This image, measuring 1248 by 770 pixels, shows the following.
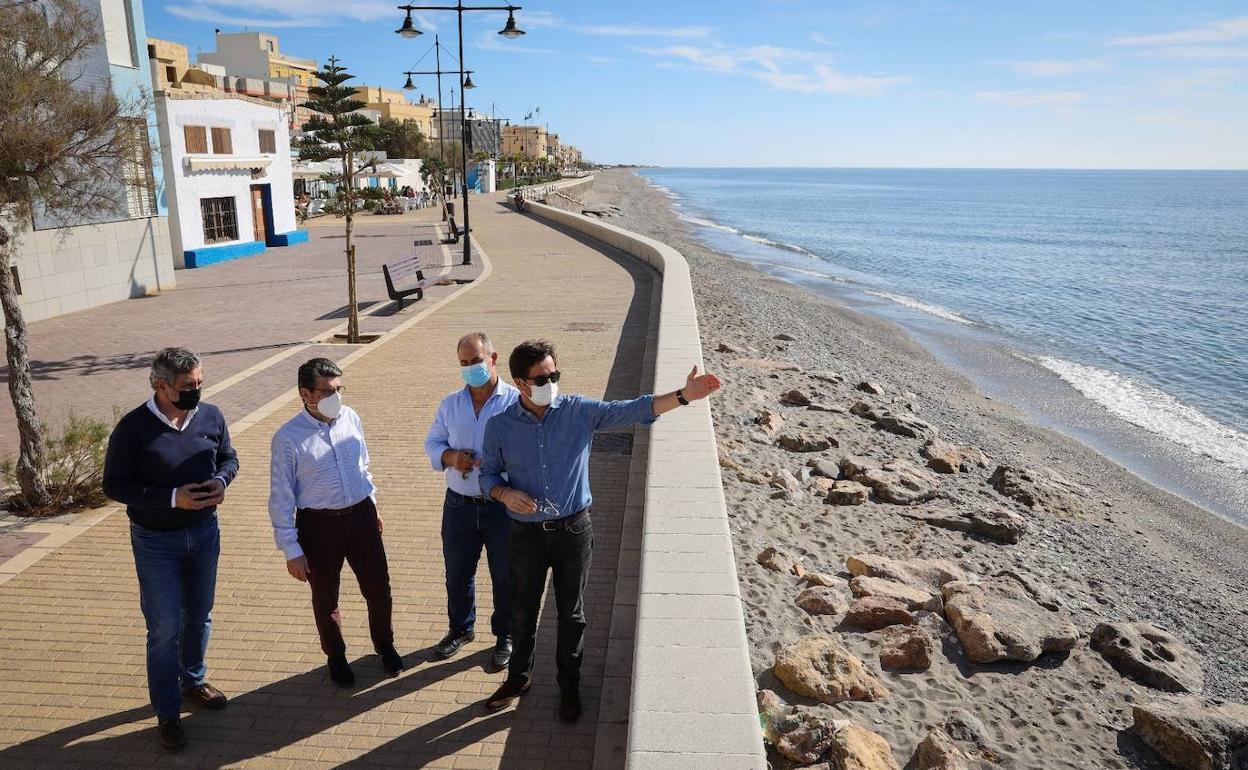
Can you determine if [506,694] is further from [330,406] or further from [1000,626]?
[1000,626]

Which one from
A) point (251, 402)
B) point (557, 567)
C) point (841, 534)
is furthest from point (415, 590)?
point (251, 402)

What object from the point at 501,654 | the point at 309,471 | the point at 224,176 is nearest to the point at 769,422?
the point at 501,654

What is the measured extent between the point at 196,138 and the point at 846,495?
20921 mm

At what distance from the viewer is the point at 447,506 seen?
4.45m

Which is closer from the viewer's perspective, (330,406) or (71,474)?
(330,406)

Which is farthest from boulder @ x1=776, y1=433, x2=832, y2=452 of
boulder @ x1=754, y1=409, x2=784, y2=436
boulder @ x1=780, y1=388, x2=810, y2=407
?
boulder @ x1=780, y1=388, x2=810, y2=407

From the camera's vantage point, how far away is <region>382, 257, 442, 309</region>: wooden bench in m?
15.2

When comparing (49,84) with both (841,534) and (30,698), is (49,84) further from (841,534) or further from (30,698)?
(841,534)

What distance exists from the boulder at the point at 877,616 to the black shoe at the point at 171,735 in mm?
3839

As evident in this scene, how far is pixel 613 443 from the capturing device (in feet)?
26.3

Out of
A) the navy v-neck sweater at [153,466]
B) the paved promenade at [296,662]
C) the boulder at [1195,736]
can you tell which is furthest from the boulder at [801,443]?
the navy v-neck sweater at [153,466]

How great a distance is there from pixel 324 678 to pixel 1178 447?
571 inches

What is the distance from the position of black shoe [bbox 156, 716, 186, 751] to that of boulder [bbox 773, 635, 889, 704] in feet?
9.64

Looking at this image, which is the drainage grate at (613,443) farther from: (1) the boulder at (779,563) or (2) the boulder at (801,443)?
(2) the boulder at (801,443)
